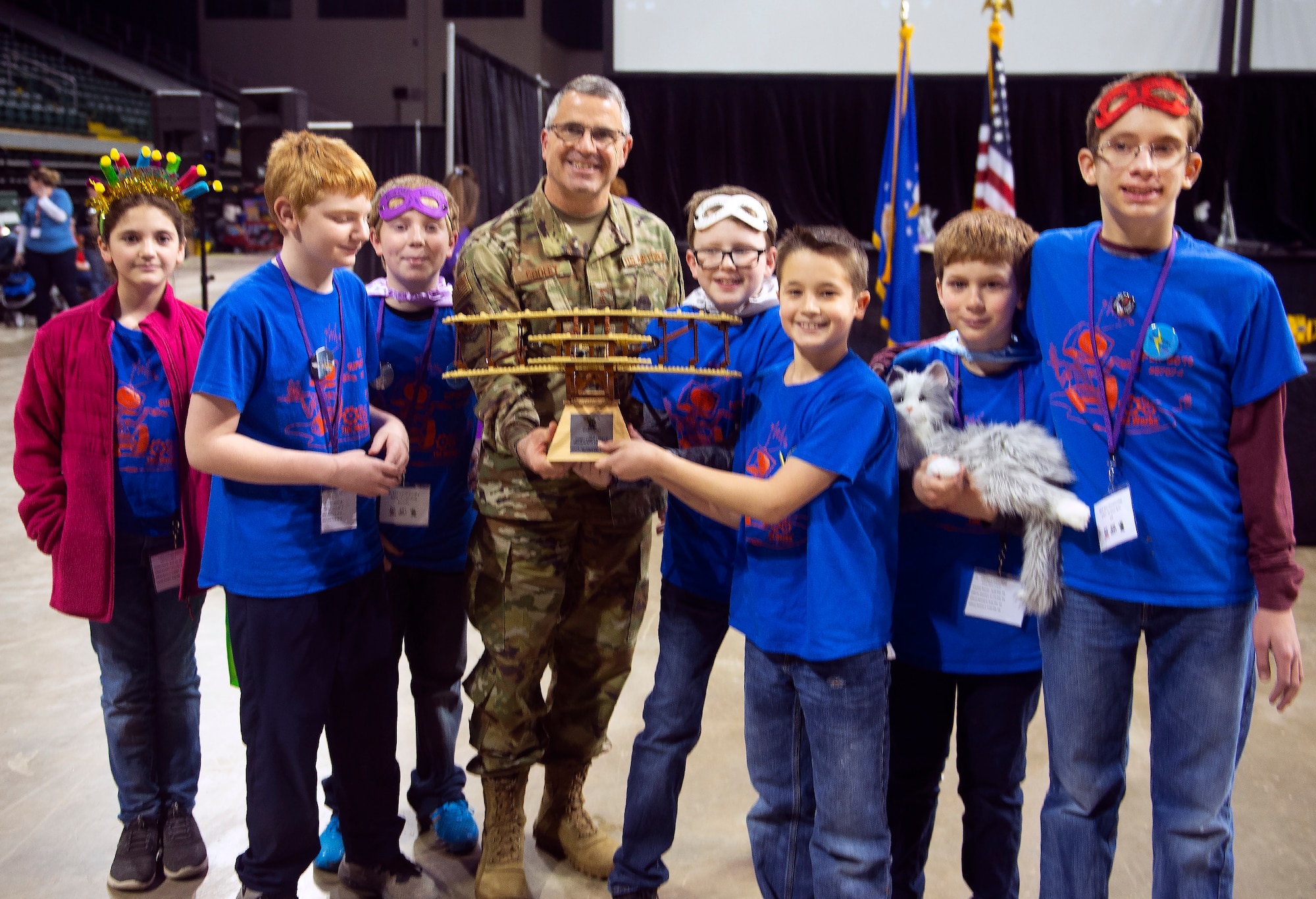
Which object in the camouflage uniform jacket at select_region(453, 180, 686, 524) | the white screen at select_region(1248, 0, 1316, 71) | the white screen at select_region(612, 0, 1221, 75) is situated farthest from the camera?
the white screen at select_region(1248, 0, 1316, 71)

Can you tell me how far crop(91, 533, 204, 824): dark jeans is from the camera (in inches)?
85.5

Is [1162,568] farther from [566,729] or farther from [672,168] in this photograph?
[672,168]

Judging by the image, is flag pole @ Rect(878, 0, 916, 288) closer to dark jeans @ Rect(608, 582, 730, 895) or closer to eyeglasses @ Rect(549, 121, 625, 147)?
eyeglasses @ Rect(549, 121, 625, 147)

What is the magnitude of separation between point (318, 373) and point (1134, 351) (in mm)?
1389

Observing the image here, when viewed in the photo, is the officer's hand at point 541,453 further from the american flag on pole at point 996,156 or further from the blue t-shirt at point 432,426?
the american flag on pole at point 996,156

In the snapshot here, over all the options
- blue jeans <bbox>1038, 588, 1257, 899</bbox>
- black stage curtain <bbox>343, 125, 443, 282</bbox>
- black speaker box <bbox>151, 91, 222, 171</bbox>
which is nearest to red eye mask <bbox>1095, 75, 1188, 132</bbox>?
blue jeans <bbox>1038, 588, 1257, 899</bbox>

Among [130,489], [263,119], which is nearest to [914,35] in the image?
[263,119]

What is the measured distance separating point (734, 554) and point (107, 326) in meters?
1.36

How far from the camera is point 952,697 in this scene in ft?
6.10

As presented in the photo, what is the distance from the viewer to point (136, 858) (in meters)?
2.22

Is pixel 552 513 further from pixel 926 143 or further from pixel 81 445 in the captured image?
pixel 926 143

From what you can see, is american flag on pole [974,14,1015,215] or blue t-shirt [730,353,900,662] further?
american flag on pole [974,14,1015,215]

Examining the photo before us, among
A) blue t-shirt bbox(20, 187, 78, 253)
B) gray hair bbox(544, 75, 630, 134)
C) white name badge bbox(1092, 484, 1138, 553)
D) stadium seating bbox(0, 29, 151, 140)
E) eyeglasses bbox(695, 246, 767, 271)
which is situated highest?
stadium seating bbox(0, 29, 151, 140)

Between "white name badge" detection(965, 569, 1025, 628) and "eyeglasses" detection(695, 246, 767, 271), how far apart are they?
69 cm
